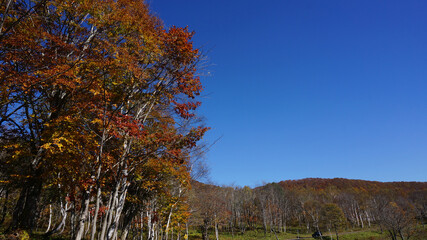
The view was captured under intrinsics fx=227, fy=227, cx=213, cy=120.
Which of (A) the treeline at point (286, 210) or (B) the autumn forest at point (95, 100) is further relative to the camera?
(A) the treeline at point (286, 210)

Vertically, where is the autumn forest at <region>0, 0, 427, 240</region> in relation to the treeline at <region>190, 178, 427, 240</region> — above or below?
above

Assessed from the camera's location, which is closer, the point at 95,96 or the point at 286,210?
the point at 95,96

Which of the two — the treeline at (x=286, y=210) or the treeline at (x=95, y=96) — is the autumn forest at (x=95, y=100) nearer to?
the treeline at (x=95, y=96)

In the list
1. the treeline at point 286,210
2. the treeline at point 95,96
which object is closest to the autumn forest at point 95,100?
the treeline at point 95,96

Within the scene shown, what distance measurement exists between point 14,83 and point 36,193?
4.79m

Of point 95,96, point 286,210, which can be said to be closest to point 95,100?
point 95,96

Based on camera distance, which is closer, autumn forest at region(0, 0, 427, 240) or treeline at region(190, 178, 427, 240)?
autumn forest at region(0, 0, 427, 240)

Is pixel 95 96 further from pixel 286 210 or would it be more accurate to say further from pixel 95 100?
pixel 286 210

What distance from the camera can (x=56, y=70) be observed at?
23.1 feet

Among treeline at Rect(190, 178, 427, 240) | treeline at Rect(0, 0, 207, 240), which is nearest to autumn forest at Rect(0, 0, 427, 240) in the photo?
treeline at Rect(0, 0, 207, 240)

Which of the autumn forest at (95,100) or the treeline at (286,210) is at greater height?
the autumn forest at (95,100)

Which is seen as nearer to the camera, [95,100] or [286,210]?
[95,100]

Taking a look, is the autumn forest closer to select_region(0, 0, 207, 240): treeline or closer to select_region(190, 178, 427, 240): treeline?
select_region(0, 0, 207, 240): treeline

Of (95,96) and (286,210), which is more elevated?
(95,96)
